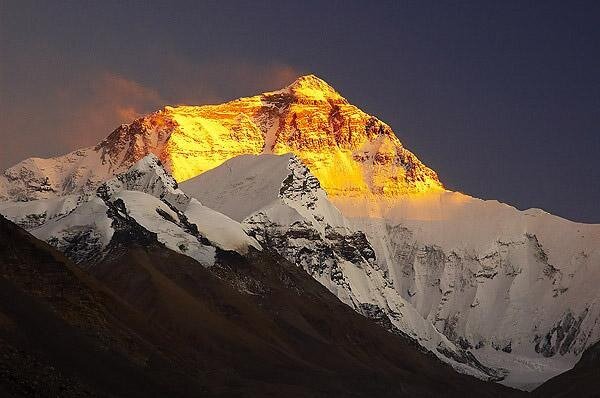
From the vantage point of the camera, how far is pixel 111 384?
176 meters

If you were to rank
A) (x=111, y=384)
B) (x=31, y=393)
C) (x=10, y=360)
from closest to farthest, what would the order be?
1. (x=31, y=393)
2. (x=10, y=360)
3. (x=111, y=384)

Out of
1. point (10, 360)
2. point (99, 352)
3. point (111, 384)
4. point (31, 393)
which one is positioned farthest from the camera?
point (99, 352)

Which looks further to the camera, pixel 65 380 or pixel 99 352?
pixel 99 352

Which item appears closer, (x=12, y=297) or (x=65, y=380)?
(x=65, y=380)

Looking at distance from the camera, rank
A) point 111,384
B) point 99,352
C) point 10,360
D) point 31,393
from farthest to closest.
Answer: point 99,352, point 111,384, point 10,360, point 31,393

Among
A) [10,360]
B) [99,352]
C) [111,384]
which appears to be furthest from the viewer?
[99,352]

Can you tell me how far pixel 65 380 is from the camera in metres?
152

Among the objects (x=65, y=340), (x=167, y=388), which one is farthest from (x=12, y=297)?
(x=167, y=388)

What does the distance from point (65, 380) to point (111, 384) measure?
78.4 feet

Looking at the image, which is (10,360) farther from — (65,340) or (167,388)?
(167,388)

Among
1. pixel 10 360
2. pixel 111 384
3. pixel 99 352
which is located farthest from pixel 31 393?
pixel 99 352

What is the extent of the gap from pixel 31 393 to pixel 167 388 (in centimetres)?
5964

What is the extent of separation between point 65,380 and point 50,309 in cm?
4583

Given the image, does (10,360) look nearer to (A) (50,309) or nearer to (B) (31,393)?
(B) (31,393)
